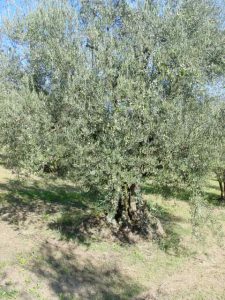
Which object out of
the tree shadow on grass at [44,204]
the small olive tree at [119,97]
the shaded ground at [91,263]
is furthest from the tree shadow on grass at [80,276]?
the small olive tree at [119,97]

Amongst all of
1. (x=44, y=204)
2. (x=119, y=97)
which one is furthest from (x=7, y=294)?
(x=44, y=204)

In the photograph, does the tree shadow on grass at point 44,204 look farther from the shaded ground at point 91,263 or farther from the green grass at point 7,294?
the green grass at point 7,294

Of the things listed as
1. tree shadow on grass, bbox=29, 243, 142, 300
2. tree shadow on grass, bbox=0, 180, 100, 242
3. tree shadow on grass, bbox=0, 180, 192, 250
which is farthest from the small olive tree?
tree shadow on grass, bbox=0, 180, 100, 242

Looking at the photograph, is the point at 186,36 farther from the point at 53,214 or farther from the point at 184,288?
the point at 53,214

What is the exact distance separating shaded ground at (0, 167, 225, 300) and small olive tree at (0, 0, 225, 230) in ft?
7.87

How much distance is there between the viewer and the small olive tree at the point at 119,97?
13.9 metres

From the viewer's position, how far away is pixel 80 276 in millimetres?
13781

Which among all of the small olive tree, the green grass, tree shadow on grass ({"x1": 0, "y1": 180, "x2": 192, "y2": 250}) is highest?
the small olive tree

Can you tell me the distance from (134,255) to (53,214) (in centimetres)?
600

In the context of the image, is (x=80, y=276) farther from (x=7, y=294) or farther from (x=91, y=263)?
(x=7, y=294)

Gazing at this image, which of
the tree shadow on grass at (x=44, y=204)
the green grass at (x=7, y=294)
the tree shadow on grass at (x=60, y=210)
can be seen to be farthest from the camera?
the tree shadow on grass at (x=44, y=204)

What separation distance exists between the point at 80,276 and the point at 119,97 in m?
6.47

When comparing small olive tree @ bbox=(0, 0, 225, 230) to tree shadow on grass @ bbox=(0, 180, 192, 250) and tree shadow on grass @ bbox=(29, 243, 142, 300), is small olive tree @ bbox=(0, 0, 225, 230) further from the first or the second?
tree shadow on grass @ bbox=(0, 180, 192, 250)

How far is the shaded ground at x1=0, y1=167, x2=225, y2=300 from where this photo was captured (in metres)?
12.9
